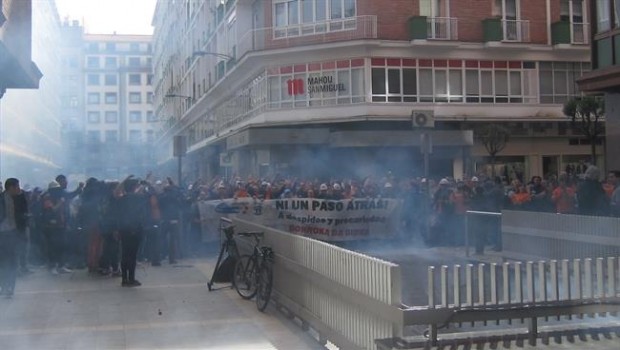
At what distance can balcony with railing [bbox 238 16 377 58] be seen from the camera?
27094 mm

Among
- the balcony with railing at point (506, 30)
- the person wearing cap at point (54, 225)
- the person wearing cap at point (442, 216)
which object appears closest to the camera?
the person wearing cap at point (54, 225)

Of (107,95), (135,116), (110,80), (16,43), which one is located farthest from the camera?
(135,116)

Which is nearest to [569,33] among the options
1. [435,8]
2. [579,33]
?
[579,33]

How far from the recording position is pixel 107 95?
6699mm

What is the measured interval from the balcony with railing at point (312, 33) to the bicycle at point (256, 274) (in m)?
19.6

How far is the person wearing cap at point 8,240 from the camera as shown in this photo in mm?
8641

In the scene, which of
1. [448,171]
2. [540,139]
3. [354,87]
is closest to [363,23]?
[354,87]

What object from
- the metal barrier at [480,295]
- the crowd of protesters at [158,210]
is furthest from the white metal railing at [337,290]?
the crowd of protesters at [158,210]

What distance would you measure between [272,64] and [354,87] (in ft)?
12.3

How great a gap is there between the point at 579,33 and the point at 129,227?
25301mm

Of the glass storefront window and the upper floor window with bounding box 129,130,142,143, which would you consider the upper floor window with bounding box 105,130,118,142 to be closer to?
the upper floor window with bounding box 129,130,142,143

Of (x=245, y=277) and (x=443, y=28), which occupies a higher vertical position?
(x=443, y=28)

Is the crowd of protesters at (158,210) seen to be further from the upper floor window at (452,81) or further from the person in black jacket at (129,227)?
the upper floor window at (452,81)

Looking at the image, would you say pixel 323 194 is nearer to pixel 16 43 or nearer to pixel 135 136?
pixel 135 136
